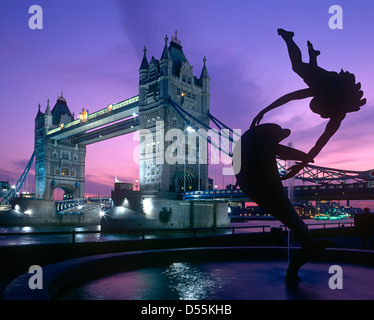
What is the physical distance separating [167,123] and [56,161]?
145 feet

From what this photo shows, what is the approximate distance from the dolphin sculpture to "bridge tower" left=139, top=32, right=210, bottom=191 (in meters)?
40.5

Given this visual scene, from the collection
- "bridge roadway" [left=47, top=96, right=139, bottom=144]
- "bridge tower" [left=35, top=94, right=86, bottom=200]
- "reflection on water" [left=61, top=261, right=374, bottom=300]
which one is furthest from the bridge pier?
"bridge tower" [left=35, top=94, right=86, bottom=200]

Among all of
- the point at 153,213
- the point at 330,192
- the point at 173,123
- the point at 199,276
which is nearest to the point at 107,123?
the point at 173,123

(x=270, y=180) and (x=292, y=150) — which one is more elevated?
(x=292, y=150)

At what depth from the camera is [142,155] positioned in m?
53.9

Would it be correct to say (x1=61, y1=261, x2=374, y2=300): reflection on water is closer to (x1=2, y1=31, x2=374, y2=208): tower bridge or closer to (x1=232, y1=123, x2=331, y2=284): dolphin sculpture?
(x1=232, y1=123, x2=331, y2=284): dolphin sculpture

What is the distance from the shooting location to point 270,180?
8156 mm

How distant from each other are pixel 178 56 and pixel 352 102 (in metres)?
53.5

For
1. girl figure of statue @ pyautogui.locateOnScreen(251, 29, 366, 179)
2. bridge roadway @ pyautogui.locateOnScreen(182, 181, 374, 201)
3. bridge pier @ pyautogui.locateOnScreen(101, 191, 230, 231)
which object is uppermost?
girl figure of statue @ pyautogui.locateOnScreen(251, 29, 366, 179)

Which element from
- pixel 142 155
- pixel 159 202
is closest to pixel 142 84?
pixel 142 155

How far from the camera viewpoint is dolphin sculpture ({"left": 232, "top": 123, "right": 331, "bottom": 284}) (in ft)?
26.8

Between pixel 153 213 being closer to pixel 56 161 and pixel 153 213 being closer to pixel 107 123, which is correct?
pixel 107 123

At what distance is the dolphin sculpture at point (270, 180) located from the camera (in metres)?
8.16

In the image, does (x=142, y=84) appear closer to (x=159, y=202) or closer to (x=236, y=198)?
(x=159, y=202)
